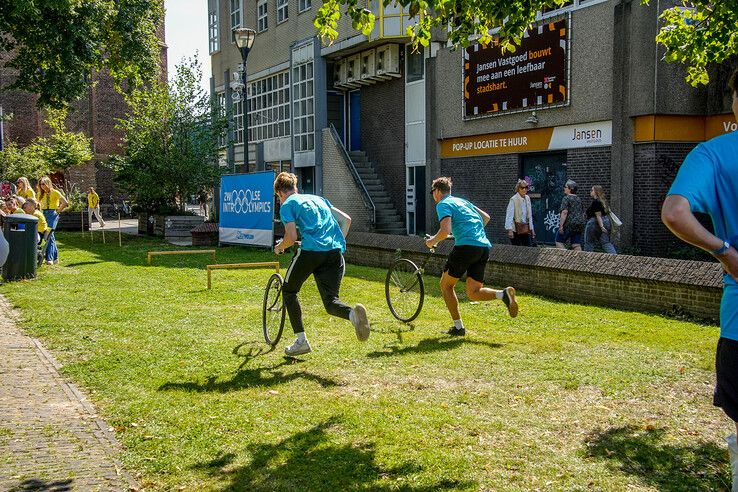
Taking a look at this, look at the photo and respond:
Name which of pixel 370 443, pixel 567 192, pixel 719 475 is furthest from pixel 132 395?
pixel 567 192

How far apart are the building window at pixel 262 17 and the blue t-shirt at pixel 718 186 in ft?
108

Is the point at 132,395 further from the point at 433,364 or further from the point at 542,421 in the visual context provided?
the point at 542,421

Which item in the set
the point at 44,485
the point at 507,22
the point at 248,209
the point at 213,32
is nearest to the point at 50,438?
the point at 44,485

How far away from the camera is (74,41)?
72.8 ft

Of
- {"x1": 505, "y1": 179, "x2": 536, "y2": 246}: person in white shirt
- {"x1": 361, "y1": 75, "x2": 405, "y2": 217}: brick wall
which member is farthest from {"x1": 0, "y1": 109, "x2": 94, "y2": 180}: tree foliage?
{"x1": 505, "y1": 179, "x2": 536, "y2": 246}: person in white shirt

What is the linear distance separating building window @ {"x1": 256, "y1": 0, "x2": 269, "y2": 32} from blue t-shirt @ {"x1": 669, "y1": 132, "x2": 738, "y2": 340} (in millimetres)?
32815

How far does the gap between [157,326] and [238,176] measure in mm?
12554

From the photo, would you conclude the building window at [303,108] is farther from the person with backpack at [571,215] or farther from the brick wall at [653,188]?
the person with backpack at [571,215]

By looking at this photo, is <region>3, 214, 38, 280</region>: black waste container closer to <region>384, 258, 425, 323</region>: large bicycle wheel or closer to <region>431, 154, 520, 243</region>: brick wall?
<region>384, 258, 425, 323</region>: large bicycle wheel

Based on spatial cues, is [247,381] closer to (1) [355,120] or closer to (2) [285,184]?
(2) [285,184]

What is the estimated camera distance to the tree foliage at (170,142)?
2727 cm

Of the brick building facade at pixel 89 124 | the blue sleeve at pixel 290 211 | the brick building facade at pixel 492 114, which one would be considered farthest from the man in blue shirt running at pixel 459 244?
the brick building facade at pixel 89 124

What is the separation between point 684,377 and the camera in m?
6.95

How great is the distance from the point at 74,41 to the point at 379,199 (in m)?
10.8
